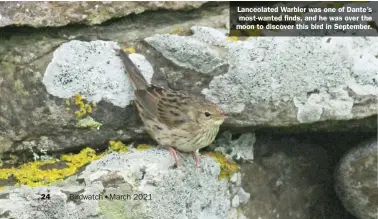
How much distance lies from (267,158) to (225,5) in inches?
41.1

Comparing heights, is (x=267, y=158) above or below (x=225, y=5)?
below

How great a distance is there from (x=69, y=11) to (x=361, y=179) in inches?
80.3

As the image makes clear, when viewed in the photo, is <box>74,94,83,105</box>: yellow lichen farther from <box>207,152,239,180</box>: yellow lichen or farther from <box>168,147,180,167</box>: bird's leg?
<box>207,152,239,180</box>: yellow lichen

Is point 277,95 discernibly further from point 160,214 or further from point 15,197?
point 15,197

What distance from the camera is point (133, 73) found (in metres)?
4.46

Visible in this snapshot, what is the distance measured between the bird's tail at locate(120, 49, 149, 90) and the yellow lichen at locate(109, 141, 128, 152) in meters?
0.35

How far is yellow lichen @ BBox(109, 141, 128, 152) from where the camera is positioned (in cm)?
458

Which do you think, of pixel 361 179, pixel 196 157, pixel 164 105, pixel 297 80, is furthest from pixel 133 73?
pixel 361 179

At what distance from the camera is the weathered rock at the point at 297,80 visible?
4570mm

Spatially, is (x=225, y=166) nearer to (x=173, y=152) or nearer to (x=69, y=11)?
(x=173, y=152)

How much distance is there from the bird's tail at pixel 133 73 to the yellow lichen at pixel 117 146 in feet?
1.15

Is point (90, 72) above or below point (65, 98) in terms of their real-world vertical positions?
above

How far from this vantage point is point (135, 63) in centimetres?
450

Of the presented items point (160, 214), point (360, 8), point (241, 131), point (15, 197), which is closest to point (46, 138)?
point (15, 197)
